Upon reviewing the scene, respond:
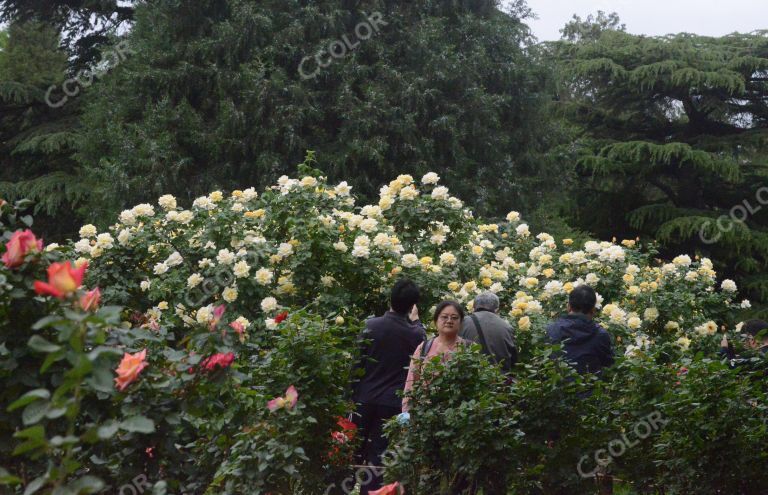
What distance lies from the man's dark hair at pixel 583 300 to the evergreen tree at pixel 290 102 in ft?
32.2

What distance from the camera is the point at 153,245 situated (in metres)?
7.08

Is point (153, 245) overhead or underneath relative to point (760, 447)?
overhead

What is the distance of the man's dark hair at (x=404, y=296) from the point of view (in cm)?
561

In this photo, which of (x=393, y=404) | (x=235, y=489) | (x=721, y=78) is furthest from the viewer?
(x=721, y=78)

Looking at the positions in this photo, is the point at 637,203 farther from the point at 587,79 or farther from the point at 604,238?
the point at 587,79

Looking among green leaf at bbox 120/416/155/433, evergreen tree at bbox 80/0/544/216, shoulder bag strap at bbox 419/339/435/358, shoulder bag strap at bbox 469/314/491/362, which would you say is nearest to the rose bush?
green leaf at bbox 120/416/155/433

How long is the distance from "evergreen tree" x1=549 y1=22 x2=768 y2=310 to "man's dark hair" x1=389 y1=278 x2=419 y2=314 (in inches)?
468

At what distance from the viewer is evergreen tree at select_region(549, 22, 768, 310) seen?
55.8ft

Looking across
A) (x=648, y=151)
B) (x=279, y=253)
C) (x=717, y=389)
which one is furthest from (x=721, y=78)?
(x=717, y=389)

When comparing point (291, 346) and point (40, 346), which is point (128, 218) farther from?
point (40, 346)

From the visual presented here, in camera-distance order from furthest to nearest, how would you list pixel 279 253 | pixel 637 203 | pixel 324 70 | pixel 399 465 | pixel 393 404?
pixel 637 203, pixel 324 70, pixel 279 253, pixel 393 404, pixel 399 465

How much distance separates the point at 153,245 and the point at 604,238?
41.9 ft

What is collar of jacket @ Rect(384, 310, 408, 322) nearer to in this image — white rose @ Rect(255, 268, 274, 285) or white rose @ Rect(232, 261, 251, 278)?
white rose @ Rect(255, 268, 274, 285)

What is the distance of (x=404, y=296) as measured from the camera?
5602 millimetres
